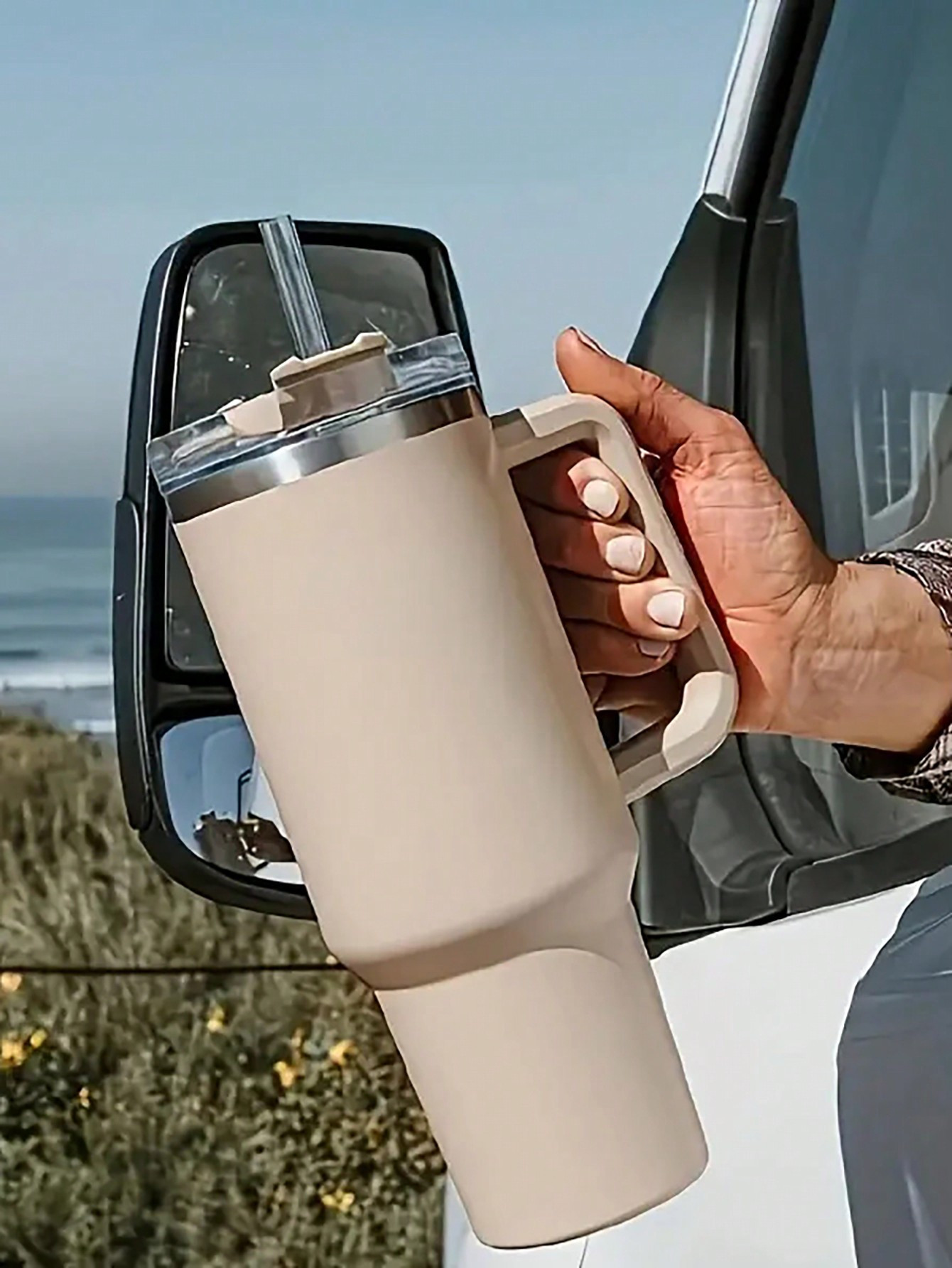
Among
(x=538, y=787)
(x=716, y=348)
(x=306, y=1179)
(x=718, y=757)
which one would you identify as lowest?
(x=306, y=1179)

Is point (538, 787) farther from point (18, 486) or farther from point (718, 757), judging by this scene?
point (18, 486)

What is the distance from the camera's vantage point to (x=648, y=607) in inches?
16.6

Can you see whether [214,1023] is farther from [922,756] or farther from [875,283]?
[922,756]

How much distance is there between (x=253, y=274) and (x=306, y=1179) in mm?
1187

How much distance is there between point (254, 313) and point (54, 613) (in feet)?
3.13

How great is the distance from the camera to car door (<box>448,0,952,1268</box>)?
73 centimetres

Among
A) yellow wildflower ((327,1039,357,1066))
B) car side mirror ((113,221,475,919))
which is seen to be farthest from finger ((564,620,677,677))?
yellow wildflower ((327,1039,357,1066))

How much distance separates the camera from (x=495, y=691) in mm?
355

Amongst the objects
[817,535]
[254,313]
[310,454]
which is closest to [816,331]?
[817,535]

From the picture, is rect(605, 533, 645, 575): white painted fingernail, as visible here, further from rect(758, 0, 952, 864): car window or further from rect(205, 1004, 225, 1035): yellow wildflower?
rect(205, 1004, 225, 1035): yellow wildflower

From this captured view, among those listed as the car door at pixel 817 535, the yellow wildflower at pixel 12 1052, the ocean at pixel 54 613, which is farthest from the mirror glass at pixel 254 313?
the yellow wildflower at pixel 12 1052

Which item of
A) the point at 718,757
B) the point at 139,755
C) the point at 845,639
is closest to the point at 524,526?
the point at 845,639

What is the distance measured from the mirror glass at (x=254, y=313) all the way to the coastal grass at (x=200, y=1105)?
92cm

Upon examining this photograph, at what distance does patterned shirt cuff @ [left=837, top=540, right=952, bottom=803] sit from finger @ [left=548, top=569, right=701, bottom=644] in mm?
172
